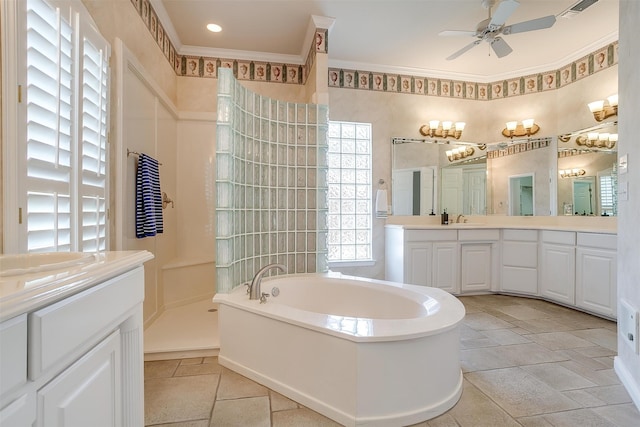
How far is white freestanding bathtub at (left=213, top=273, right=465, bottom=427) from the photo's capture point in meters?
1.54

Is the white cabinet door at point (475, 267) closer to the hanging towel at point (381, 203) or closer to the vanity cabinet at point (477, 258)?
the vanity cabinet at point (477, 258)

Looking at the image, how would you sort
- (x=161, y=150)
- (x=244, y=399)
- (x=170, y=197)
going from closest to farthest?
(x=244, y=399), (x=161, y=150), (x=170, y=197)

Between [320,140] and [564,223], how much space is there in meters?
3.24

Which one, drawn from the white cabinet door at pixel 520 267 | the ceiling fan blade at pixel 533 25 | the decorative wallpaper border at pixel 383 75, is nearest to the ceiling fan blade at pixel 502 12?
the ceiling fan blade at pixel 533 25

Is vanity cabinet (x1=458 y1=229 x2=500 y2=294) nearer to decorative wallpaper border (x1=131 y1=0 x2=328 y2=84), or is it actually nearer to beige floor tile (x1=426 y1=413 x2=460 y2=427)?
beige floor tile (x1=426 y1=413 x2=460 y2=427)

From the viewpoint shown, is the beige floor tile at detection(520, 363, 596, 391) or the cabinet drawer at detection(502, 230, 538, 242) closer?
the beige floor tile at detection(520, 363, 596, 391)

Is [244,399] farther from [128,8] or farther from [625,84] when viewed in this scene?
[625,84]

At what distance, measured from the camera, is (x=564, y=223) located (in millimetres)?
3883

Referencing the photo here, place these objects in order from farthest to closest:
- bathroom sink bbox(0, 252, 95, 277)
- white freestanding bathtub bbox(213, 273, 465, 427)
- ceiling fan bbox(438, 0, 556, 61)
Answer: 1. ceiling fan bbox(438, 0, 556, 61)
2. white freestanding bathtub bbox(213, 273, 465, 427)
3. bathroom sink bbox(0, 252, 95, 277)

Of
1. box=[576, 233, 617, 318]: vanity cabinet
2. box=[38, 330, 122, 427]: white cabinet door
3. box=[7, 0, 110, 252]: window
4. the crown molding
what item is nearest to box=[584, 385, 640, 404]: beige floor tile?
box=[576, 233, 617, 318]: vanity cabinet

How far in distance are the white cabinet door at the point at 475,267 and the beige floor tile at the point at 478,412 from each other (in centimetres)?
222

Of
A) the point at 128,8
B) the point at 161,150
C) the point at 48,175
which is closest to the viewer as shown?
the point at 48,175

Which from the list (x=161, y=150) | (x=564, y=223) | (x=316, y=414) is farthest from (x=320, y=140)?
(x=564, y=223)

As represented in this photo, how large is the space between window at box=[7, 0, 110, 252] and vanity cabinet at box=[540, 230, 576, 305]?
4242 millimetres
